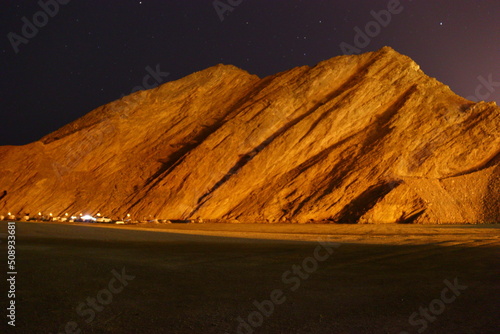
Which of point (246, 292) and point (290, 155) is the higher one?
point (246, 292)

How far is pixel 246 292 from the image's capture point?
8586mm

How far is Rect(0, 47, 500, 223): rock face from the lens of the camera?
4084 cm

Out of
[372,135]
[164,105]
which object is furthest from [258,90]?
[372,135]

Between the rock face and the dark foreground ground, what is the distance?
26994 millimetres

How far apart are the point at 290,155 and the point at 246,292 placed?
3715 centimetres

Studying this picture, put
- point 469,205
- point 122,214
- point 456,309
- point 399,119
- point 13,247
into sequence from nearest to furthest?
1. point 456,309
2. point 13,247
3. point 469,205
4. point 122,214
5. point 399,119

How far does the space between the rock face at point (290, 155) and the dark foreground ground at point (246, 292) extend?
26994 millimetres

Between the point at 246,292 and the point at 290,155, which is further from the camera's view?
the point at 290,155

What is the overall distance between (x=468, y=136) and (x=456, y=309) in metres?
41.9

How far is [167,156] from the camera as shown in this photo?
162 feet

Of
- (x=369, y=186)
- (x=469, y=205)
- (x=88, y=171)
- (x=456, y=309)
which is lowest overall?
(x=469, y=205)

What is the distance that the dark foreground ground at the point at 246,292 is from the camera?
641 centimetres

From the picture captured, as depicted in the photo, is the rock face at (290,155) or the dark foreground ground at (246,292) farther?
the rock face at (290,155)

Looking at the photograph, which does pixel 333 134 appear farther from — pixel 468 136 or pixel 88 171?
pixel 88 171
